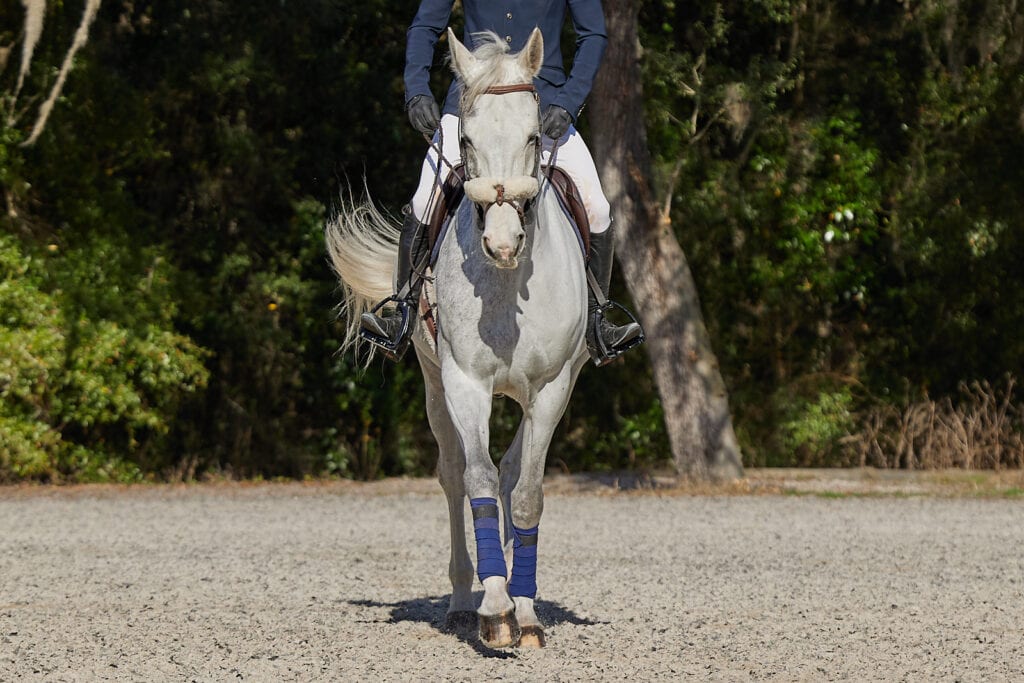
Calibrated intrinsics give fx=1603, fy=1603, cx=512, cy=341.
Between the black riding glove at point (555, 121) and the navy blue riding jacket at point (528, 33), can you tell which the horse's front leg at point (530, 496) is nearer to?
the black riding glove at point (555, 121)

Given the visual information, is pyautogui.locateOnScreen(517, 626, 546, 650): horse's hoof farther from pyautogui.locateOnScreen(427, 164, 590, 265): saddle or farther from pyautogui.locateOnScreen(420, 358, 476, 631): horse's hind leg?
pyautogui.locateOnScreen(427, 164, 590, 265): saddle

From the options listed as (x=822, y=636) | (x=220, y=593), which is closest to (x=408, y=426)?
(x=220, y=593)

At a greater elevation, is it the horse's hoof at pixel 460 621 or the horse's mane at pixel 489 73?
the horse's mane at pixel 489 73

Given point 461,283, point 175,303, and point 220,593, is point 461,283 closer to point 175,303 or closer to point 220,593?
point 220,593

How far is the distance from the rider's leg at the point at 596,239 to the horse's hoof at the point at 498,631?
1322 millimetres

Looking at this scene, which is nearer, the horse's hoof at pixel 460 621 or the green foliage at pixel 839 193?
the horse's hoof at pixel 460 621

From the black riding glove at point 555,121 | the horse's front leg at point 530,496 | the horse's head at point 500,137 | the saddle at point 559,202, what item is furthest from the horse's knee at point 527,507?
the black riding glove at point 555,121

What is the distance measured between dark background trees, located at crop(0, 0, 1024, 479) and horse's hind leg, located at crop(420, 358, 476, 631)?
1015 cm

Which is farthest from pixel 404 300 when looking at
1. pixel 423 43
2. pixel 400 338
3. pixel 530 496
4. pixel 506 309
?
pixel 423 43

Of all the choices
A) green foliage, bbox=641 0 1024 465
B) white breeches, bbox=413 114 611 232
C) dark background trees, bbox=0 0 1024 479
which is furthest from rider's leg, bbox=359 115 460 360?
green foliage, bbox=641 0 1024 465

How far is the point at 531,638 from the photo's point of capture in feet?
22.2

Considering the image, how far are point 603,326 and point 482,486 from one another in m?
1.00

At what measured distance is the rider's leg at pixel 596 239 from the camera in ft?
23.6

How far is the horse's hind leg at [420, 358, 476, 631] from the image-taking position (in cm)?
764
